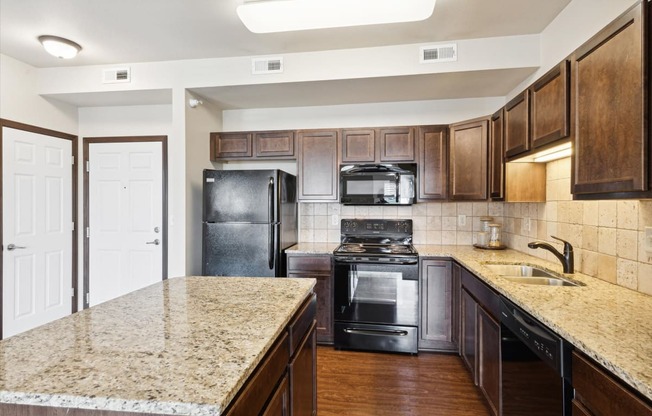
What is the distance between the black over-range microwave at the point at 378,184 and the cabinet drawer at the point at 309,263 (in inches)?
24.7

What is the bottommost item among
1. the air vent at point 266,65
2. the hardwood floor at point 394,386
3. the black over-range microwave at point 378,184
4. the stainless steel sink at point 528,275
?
the hardwood floor at point 394,386

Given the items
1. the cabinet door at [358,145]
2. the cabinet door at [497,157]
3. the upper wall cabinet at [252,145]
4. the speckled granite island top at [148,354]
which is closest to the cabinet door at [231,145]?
the upper wall cabinet at [252,145]

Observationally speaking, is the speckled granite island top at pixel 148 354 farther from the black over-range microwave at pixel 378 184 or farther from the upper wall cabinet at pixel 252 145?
the upper wall cabinet at pixel 252 145

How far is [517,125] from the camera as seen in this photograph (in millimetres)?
2213

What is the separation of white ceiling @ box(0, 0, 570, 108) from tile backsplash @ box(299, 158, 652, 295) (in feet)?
3.55

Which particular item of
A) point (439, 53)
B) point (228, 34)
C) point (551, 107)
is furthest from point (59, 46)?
point (551, 107)

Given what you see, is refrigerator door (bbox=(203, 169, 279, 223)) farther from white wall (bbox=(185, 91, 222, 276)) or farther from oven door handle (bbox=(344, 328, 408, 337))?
oven door handle (bbox=(344, 328, 408, 337))

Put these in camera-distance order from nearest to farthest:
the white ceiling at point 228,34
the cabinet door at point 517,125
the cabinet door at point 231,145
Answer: the cabinet door at point 517,125
the white ceiling at point 228,34
the cabinet door at point 231,145

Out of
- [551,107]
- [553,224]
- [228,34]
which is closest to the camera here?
[551,107]

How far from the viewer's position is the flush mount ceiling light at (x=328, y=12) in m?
1.77

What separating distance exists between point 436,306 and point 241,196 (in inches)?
77.8

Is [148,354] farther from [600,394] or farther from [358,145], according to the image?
[358,145]

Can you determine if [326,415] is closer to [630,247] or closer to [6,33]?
[630,247]

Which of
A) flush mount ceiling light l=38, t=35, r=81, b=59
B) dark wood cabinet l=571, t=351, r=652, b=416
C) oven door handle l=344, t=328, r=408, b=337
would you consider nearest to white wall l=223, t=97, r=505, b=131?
flush mount ceiling light l=38, t=35, r=81, b=59
